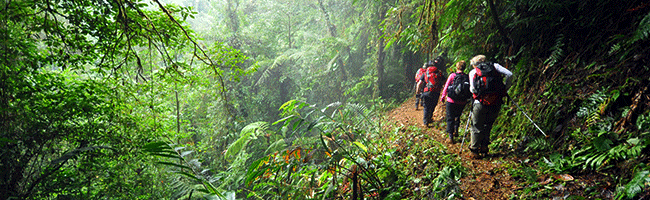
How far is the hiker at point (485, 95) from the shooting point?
3.87 meters

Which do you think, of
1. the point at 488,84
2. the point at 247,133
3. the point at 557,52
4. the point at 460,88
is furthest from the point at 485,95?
the point at 247,133

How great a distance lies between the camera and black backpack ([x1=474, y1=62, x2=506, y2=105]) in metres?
3.86

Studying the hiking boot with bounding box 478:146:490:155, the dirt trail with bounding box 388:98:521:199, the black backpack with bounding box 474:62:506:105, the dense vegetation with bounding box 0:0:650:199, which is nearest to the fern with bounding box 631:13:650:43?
the dense vegetation with bounding box 0:0:650:199

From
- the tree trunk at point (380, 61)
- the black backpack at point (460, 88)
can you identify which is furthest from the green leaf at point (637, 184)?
the tree trunk at point (380, 61)

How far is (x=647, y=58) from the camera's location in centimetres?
305

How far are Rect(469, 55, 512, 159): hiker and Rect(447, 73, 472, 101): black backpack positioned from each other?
0.60 m

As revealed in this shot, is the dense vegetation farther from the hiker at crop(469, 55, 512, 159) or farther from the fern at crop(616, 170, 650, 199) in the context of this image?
the hiker at crop(469, 55, 512, 159)

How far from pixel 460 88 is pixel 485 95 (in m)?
0.74

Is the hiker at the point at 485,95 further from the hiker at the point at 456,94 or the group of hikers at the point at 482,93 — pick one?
the hiker at the point at 456,94

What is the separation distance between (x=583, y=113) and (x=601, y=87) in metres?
0.42

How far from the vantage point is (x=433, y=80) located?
6.41 metres

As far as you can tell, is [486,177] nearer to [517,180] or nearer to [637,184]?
[517,180]

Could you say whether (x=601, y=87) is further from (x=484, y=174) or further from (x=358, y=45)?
(x=358, y=45)

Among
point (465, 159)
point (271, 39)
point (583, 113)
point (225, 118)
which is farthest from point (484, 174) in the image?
point (271, 39)
